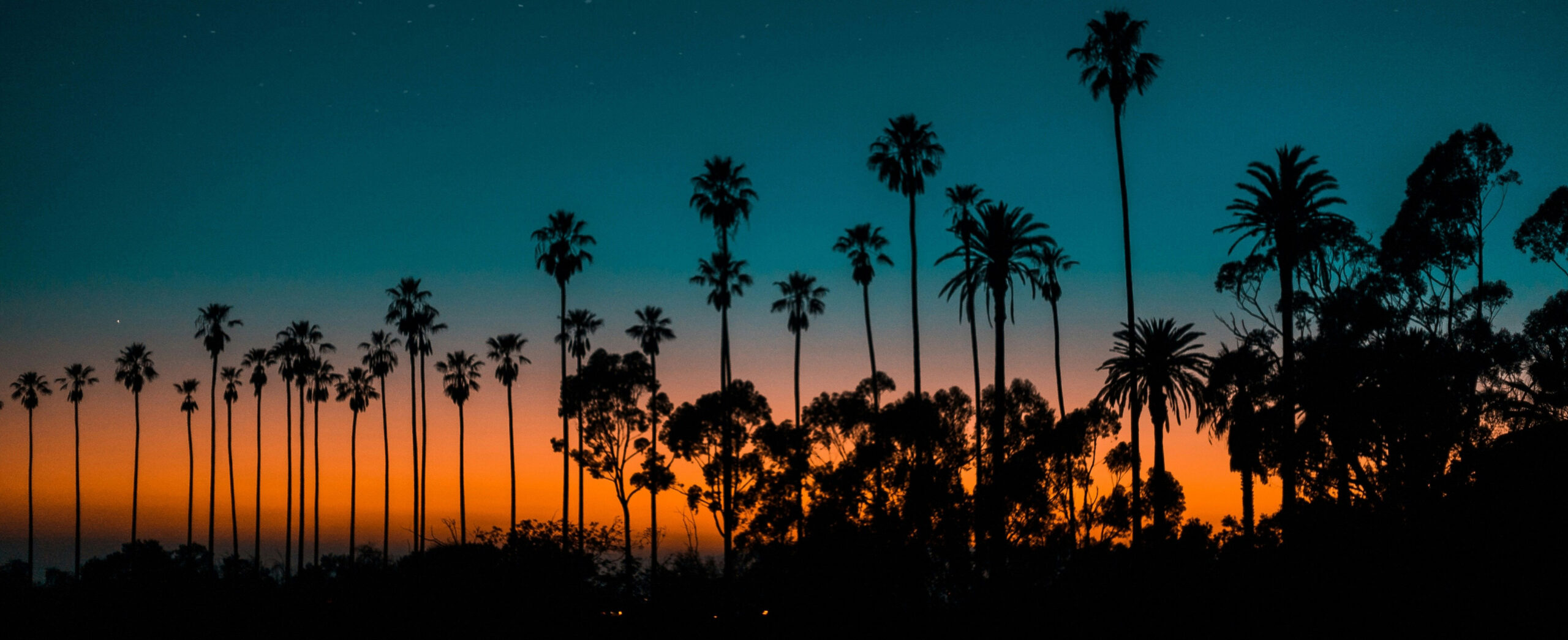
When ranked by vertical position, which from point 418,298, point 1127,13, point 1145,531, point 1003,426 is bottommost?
point 1145,531

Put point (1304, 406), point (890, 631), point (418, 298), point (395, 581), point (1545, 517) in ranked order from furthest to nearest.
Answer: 1. point (418, 298)
2. point (395, 581)
3. point (890, 631)
4. point (1304, 406)
5. point (1545, 517)

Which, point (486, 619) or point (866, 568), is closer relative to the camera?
point (866, 568)

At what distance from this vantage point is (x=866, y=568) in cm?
4831

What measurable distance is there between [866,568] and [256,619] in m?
33.4

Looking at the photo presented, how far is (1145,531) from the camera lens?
2191 inches

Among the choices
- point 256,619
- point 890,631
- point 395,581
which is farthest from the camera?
point 395,581

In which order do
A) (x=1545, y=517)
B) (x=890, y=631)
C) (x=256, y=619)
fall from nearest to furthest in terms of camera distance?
1. (x=1545, y=517)
2. (x=890, y=631)
3. (x=256, y=619)

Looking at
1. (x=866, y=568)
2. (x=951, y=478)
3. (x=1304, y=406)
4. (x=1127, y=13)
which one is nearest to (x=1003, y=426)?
(x=951, y=478)

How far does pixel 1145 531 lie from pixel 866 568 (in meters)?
17.4

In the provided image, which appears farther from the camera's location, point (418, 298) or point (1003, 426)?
point (418, 298)

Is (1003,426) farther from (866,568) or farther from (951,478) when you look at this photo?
(866,568)

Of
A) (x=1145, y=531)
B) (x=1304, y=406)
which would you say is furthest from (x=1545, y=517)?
(x=1145, y=531)

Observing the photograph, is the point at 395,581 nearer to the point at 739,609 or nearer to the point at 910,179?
the point at 739,609

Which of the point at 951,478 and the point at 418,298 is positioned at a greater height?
the point at 418,298
